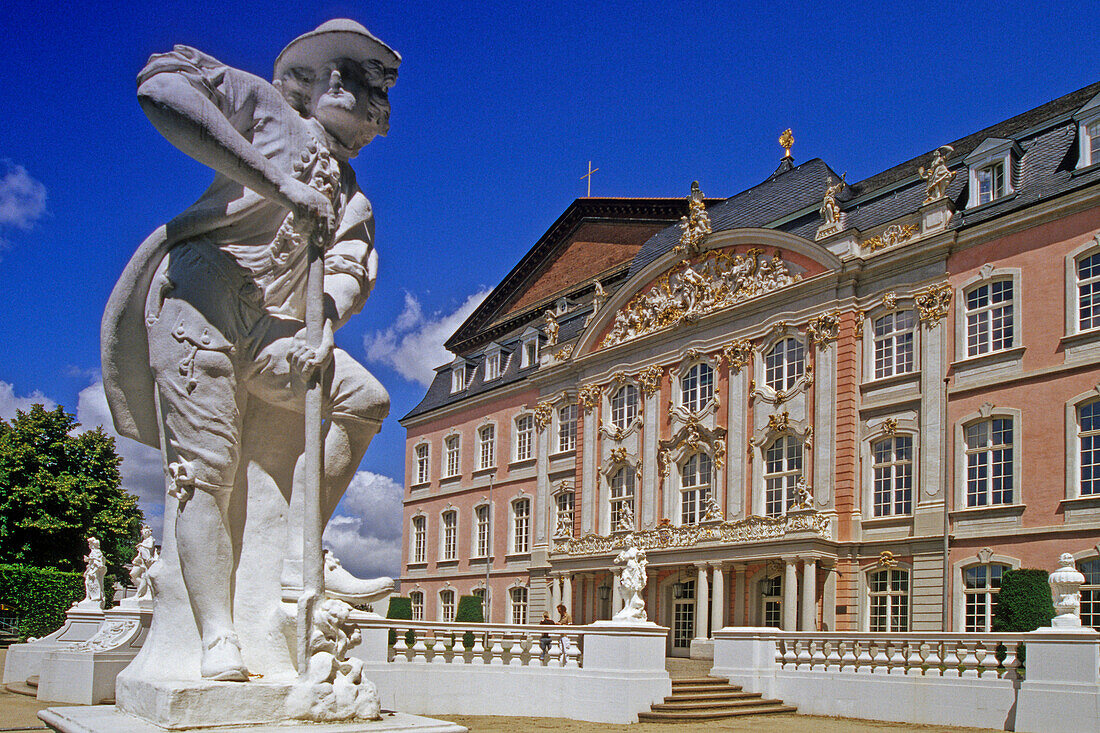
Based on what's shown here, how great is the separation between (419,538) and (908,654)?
106ft

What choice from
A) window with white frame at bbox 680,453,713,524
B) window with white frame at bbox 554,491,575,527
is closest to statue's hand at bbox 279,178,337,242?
window with white frame at bbox 680,453,713,524

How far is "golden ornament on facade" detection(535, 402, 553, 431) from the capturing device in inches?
1515

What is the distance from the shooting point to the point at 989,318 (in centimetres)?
2477

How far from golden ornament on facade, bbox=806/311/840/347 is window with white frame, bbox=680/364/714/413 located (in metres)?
3.90

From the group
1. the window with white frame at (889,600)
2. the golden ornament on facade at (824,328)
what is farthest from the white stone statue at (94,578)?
the golden ornament on facade at (824,328)

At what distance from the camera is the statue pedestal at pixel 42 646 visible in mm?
14273

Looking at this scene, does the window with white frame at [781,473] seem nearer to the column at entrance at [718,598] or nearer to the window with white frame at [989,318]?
the column at entrance at [718,598]

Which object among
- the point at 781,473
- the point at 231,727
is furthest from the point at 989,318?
the point at 231,727

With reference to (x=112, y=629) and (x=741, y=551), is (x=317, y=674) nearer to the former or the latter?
(x=112, y=629)

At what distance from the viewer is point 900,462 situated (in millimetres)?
25922

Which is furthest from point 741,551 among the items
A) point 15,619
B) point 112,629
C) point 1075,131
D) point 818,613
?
point 15,619

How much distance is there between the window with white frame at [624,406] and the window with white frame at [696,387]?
2123 millimetres

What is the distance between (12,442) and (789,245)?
1022 inches

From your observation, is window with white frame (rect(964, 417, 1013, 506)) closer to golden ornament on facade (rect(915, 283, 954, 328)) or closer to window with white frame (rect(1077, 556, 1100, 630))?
window with white frame (rect(1077, 556, 1100, 630))
